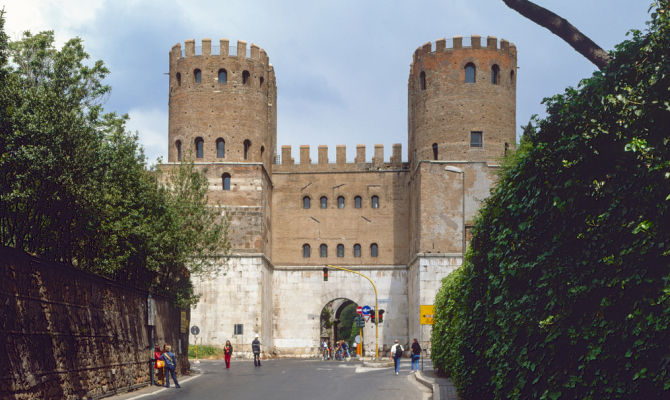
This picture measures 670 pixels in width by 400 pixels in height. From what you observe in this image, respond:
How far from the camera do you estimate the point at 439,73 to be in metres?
47.9

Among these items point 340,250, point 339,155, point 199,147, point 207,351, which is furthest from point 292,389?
point 339,155

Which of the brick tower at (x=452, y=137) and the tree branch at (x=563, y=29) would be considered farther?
the brick tower at (x=452, y=137)

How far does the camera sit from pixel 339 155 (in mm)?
53531

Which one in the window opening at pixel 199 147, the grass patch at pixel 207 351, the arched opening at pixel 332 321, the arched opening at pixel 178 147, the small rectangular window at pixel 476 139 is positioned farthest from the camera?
the arched opening at pixel 332 321

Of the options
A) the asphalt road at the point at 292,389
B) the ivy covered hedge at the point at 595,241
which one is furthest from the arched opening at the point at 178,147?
the ivy covered hedge at the point at 595,241

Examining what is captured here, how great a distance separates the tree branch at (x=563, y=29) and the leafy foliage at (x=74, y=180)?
30.2 ft

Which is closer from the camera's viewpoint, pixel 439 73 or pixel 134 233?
pixel 134 233

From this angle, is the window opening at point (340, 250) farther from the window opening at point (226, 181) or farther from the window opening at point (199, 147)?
the window opening at point (199, 147)

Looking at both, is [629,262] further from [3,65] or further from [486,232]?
[3,65]

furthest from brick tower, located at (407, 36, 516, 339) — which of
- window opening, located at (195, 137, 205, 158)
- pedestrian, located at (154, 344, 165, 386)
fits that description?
pedestrian, located at (154, 344, 165, 386)

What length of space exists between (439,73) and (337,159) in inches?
366

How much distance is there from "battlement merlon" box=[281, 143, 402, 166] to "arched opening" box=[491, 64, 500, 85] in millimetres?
8026

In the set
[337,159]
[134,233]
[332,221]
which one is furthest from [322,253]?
[134,233]

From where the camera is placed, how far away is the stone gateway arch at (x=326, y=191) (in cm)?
4669
